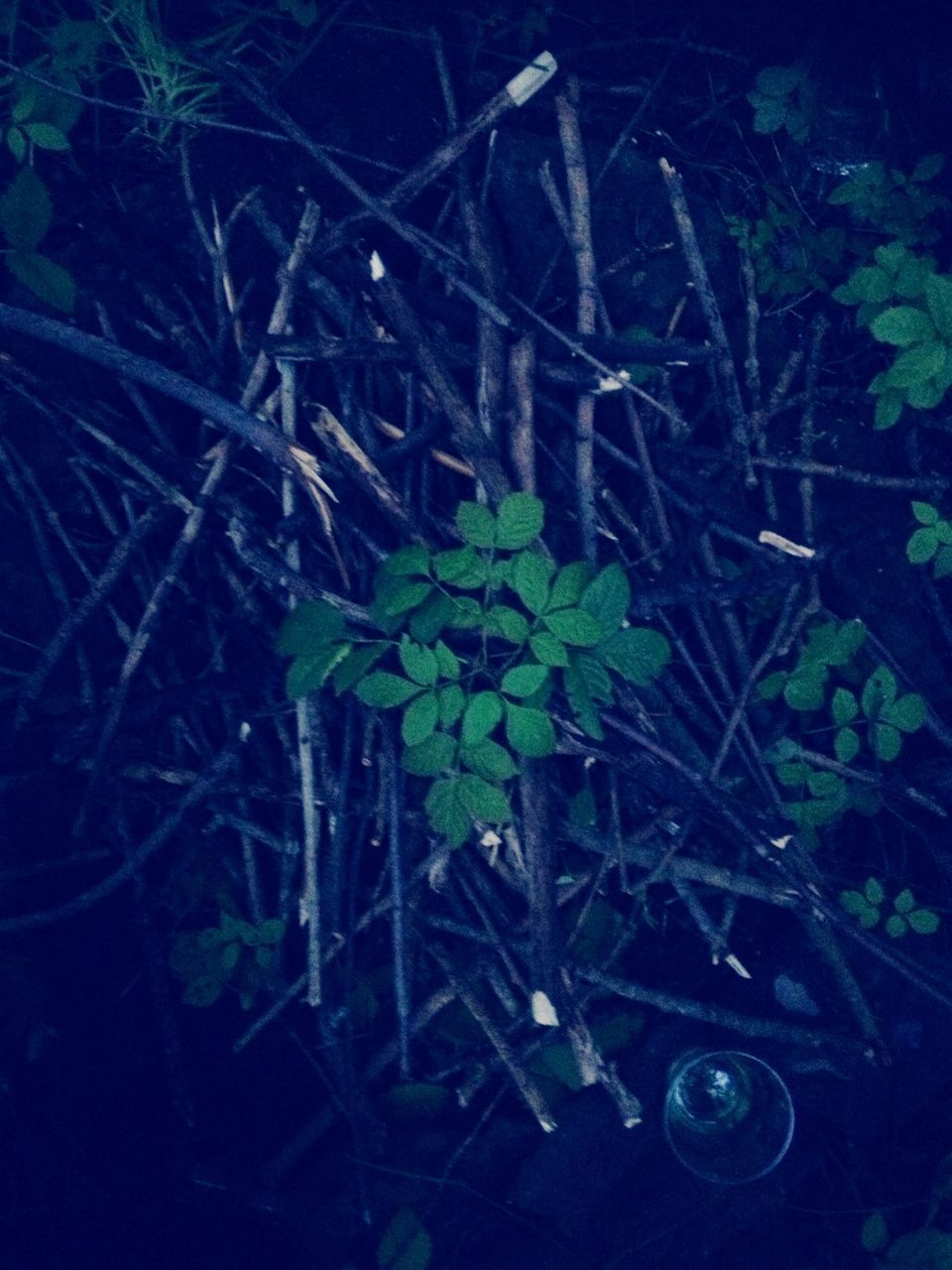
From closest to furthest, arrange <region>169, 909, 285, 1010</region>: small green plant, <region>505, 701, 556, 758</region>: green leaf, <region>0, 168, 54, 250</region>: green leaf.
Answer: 1. <region>505, 701, 556, 758</region>: green leaf
2. <region>0, 168, 54, 250</region>: green leaf
3. <region>169, 909, 285, 1010</region>: small green plant

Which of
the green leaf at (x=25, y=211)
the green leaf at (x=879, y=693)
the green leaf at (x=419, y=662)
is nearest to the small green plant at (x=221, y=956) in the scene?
the green leaf at (x=419, y=662)

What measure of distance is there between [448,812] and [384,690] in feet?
1.07

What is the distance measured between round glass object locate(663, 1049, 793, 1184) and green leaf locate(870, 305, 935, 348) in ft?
6.34

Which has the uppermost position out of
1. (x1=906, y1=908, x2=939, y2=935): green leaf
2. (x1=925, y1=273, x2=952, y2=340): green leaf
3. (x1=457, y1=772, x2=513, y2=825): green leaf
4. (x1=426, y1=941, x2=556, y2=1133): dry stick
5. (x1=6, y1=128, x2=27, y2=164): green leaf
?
(x1=6, y1=128, x2=27, y2=164): green leaf

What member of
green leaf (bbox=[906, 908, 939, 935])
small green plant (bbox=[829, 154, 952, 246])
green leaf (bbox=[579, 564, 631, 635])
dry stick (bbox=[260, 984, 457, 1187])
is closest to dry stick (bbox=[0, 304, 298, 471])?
green leaf (bbox=[579, 564, 631, 635])

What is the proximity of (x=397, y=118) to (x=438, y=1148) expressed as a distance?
9.38ft

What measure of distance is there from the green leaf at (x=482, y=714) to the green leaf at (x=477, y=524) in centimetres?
35

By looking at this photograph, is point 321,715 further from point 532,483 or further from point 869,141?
point 869,141

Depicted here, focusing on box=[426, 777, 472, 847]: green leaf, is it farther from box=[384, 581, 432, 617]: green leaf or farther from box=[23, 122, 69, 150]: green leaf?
Result: box=[23, 122, 69, 150]: green leaf

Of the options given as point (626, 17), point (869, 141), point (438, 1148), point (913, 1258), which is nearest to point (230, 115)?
point (626, 17)

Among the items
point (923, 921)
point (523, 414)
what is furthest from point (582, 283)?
point (923, 921)

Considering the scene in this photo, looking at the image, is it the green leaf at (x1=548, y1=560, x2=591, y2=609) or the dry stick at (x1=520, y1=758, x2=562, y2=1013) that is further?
the dry stick at (x1=520, y1=758, x2=562, y2=1013)

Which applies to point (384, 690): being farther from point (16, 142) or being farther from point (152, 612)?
point (16, 142)

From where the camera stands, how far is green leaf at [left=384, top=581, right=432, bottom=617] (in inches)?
76.0
